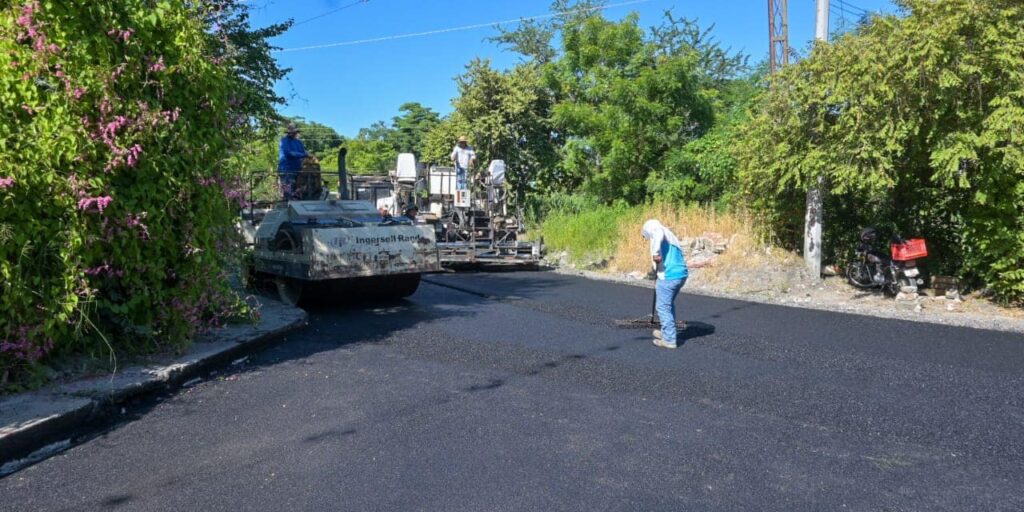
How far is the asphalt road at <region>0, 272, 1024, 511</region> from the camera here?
381 cm

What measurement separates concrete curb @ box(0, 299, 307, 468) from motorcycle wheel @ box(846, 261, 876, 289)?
8.82 meters

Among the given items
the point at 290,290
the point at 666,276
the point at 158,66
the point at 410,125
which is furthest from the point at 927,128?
the point at 410,125

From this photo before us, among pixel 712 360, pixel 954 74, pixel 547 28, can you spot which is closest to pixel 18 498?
pixel 712 360

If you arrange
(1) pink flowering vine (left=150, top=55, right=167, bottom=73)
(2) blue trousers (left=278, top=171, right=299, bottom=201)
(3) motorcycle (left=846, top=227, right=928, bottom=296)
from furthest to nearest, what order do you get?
(2) blue trousers (left=278, top=171, right=299, bottom=201)
(3) motorcycle (left=846, top=227, right=928, bottom=296)
(1) pink flowering vine (left=150, top=55, right=167, bottom=73)

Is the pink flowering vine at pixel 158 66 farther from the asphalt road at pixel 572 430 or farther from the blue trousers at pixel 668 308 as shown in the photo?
the blue trousers at pixel 668 308

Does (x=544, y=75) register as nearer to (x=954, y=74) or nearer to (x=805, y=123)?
(x=805, y=123)

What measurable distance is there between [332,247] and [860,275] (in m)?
7.90

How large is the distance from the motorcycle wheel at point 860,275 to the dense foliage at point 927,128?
0.78 metres

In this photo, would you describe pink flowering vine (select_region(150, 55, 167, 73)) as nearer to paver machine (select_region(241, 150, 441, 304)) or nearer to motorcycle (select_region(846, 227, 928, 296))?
paver machine (select_region(241, 150, 441, 304))

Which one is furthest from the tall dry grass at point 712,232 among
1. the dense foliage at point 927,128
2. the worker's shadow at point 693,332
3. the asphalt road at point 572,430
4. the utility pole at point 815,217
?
the asphalt road at point 572,430

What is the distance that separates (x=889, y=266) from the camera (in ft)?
35.7

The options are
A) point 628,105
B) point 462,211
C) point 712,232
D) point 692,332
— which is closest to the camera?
point 692,332

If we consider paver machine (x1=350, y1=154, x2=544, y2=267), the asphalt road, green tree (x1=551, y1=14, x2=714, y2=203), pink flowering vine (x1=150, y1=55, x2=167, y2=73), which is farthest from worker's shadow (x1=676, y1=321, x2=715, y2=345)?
green tree (x1=551, y1=14, x2=714, y2=203)

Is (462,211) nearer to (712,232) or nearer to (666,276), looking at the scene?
(712,232)
